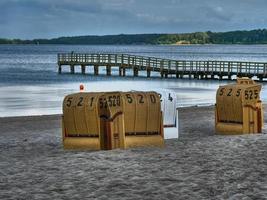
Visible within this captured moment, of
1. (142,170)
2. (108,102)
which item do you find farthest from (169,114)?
(142,170)

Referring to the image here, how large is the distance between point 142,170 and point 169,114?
15.1 feet

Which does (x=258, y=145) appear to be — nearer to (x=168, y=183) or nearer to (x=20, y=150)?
(x=168, y=183)

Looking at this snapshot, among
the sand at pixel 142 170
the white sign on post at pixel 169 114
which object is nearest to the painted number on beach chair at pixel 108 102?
the sand at pixel 142 170

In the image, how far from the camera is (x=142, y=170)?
30.6 feet

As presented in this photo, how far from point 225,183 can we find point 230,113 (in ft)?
20.7

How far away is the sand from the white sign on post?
391mm

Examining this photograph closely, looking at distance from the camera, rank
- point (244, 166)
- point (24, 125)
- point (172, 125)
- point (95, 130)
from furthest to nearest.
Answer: point (24, 125) < point (172, 125) < point (95, 130) < point (244, 166)

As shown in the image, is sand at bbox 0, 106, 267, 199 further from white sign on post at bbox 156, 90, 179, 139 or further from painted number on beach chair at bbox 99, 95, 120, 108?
painted number on beach chair at bbox 99, 95, 120, 108

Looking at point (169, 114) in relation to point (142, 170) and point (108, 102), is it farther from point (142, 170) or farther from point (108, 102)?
point (142, 170)

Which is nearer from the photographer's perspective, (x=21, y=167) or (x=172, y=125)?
(x=21, y=167)

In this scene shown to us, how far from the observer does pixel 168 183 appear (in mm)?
8242

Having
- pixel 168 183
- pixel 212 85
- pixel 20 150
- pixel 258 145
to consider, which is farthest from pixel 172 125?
pixel 212 85

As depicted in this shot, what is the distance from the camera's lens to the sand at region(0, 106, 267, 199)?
7.71 m

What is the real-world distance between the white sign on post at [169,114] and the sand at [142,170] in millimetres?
391
